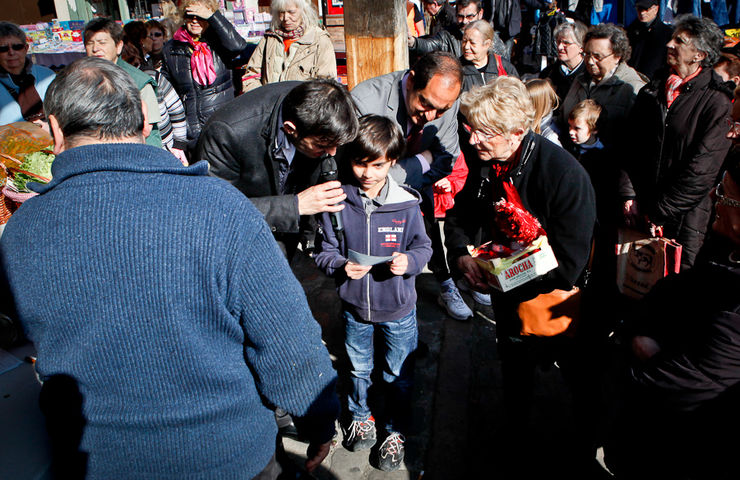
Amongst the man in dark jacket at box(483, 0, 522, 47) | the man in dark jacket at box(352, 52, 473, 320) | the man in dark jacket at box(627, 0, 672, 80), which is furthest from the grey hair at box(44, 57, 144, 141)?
the man in dark jacket at box(483, 0, 522, 47)

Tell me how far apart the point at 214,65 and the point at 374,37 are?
1693 mm

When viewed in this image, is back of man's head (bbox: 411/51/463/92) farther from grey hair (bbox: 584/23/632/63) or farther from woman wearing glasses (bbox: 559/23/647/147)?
grey hair (bbox: 584/23/632/63)

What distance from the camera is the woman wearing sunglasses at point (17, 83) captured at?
358 cm

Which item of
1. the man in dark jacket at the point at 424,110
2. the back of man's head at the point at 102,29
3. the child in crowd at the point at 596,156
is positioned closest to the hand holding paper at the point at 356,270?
the man in dark jacket at the point at 424,110

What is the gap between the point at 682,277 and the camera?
1.74 m

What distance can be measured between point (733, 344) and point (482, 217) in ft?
4.31

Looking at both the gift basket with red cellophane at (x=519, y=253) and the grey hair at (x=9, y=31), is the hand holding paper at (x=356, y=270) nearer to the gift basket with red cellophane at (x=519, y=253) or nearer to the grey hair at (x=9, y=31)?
the gift basket with red cellophane at (x=519, y=253)

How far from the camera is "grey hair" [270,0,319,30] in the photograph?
436 cm

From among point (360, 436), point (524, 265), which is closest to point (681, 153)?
point (524, 265)

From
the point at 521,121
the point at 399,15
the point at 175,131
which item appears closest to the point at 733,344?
the point at 521,121

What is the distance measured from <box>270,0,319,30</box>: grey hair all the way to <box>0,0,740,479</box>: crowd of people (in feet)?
0.08

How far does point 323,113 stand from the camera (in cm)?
222

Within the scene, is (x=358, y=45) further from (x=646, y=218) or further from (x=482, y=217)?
(x=646, y=218)

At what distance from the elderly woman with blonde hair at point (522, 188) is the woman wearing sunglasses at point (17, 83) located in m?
3.15
